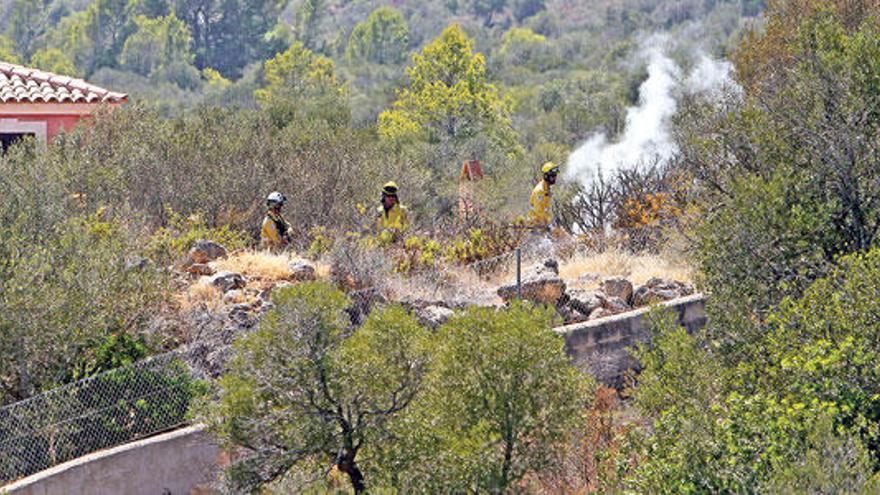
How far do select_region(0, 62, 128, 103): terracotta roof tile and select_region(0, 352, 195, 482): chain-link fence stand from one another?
35.1 feet

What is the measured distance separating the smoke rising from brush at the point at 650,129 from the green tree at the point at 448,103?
278 centimetres

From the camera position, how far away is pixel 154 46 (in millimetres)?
119312

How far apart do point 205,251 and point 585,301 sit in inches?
164

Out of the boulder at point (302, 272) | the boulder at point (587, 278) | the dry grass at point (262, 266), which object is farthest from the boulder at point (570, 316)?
the boulder at point (302, 272)

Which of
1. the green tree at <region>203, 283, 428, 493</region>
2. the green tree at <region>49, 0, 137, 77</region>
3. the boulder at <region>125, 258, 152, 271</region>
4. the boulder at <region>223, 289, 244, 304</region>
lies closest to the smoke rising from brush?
the boulder at <region>223, 289, 244, 304</region>

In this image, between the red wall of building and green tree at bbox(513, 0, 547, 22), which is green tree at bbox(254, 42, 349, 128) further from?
green tree at bbox(513, 0, 547, 22)

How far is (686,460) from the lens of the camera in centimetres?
1289

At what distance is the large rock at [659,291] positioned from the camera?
20.0m

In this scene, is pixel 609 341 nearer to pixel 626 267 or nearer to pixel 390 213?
pixel 626 267

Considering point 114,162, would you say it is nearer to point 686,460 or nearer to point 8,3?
point 686,460

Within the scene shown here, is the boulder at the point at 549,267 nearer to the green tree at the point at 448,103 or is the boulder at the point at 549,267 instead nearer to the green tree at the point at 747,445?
the green tree at the point at 747,445

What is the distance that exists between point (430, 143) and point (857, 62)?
33310 millimetres

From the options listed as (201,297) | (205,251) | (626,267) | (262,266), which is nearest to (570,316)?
(626,267)

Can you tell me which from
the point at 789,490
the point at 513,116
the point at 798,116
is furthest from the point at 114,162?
the point at 513,116
